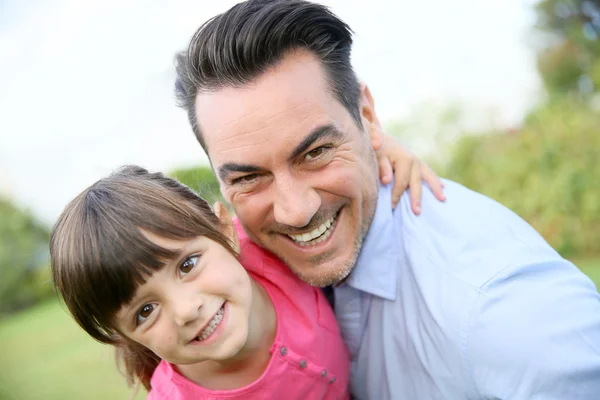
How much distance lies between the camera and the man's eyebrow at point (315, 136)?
1.69 metres

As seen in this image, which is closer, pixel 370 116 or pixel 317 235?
pixel 317 235

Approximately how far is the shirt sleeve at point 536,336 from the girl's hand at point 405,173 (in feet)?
1.39

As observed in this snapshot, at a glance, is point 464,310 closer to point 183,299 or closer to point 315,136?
point 315,136

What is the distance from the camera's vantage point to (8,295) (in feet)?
17.5

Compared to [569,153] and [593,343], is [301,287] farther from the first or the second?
[569,153]

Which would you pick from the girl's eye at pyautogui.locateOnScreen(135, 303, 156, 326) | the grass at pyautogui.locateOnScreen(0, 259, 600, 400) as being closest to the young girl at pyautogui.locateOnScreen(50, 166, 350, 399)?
the girl's eye at pyautogui.locateOnScreen(135, 303, 156, 326)

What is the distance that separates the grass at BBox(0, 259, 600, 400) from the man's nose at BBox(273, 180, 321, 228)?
3.47 meters

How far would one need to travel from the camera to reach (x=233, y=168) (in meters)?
1.74

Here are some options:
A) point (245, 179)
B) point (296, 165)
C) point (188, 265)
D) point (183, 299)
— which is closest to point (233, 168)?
point (245, 179)

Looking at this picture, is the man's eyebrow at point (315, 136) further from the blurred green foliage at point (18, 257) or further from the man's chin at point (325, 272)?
the blurred green foliage at point (18, 257)

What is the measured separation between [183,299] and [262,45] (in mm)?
751

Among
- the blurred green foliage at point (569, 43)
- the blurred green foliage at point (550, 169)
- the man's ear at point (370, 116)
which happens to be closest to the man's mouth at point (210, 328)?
the man's ear at point (370, 116)

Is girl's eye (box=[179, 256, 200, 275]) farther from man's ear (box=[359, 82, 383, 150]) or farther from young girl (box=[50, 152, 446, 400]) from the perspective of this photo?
man's ear (box=[359, 82, 383, 150])

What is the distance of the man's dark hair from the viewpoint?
5.70 feet
